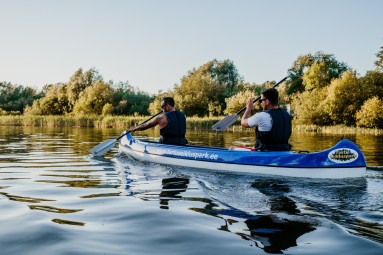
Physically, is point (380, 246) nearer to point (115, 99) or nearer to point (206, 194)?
point (206, 194)

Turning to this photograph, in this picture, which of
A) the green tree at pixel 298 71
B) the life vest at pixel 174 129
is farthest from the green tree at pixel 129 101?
the life vest at pixel 174 129

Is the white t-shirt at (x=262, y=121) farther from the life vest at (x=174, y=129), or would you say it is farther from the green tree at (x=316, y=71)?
the green tree at (x=316, y=71)

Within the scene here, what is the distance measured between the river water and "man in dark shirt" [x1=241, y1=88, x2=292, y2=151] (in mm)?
722

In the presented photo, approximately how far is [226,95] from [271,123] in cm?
5273

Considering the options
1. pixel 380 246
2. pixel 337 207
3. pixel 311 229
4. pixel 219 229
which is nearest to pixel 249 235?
pixel 219 229

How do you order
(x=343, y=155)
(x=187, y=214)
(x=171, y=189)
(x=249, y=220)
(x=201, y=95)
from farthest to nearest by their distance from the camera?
(x=201, y=95) → (x=343, y=155) → (x=171, y=189) → (x=187, y=214) → (x=249, y=220)

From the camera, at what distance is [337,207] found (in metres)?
5.03

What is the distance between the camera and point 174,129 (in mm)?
9734

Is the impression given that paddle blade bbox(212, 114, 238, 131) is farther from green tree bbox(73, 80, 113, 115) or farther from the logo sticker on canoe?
green tree bbox(73, 80, 113, 115)

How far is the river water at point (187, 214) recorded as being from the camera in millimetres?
3559

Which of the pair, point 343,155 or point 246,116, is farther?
point 246,116

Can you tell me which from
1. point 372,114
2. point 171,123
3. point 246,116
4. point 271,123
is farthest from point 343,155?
point 372,114

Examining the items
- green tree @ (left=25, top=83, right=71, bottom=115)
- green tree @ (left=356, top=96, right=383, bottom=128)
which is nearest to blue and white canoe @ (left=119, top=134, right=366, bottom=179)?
green tree @ (left=356, top=96, right=383, bottom=128)

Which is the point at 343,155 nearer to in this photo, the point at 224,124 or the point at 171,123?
the point at 224,124
